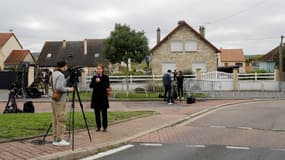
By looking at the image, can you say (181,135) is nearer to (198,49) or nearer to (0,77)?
(0,77)

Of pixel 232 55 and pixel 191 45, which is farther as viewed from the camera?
pixel 232 55

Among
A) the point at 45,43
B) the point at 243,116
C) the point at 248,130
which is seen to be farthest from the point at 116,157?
the point at 45,43

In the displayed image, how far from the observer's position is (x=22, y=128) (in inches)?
441

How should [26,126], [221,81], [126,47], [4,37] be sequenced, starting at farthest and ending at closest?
1. [4,37]
2. [126,47]
3. [221,81]
4. [26,126]

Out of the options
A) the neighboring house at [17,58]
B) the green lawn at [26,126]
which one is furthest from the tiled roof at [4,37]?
the green lawn at [26,126]

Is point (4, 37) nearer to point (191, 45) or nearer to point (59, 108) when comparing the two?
point (191, 45)

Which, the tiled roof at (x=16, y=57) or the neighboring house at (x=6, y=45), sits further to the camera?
the tiled roof at (x=16, y=57)

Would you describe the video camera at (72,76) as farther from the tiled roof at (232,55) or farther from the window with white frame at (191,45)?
the tiled roof at (232,55)

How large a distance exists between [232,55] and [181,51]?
122 ft

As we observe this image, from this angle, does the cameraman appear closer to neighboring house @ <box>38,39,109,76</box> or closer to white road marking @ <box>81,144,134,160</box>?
white road marking @ <box>81,144,134,160</box>

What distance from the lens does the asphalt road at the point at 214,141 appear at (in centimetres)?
887

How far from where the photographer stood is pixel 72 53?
7381 cm

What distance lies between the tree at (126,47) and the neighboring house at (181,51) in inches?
339

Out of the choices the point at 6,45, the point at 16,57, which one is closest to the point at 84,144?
the point at 6,45
